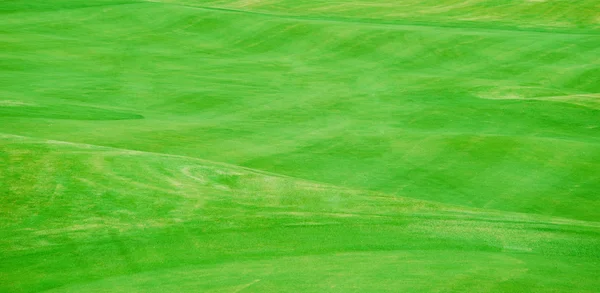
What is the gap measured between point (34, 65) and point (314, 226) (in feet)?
81.3

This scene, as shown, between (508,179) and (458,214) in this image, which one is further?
(508,179)

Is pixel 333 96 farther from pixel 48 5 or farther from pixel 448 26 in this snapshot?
pixel 48 5

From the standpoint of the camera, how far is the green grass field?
11.9m

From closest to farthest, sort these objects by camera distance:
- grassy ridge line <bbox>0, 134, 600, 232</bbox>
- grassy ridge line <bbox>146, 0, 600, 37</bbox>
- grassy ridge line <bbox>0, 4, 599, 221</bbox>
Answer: grassy ridge line <bbox>0, 134, 600, 232</bbox>
grassy ridge line <bbox>0, 4, 599, 221</bbox>
grassy ridge line <bbox>146, 0, 600, 37</bbox>

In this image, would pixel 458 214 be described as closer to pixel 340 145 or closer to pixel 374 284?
pixel 374 284

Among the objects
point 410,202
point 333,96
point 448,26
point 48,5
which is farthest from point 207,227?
point 48,5

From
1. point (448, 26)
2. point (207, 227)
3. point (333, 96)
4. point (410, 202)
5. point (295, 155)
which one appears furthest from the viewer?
point (448, 26)

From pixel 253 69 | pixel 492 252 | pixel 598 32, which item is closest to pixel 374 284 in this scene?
pixel 492 252

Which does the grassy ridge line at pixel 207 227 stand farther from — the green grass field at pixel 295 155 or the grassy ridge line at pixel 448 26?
the grassy ridge line at pixel 448 26

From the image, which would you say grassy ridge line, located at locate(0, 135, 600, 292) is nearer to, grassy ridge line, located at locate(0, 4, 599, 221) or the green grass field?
the green grass field

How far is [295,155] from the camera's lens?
70.6 feet

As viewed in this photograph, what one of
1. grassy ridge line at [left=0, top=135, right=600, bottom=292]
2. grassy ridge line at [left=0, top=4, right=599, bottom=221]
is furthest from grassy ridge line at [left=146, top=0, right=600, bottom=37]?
grassy ridge line at [left=0, top=135, right=600, bottom=292]

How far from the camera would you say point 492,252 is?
1259cm

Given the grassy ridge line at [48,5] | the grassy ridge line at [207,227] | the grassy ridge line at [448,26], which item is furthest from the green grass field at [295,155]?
the grassy ridge line at [48,5]
